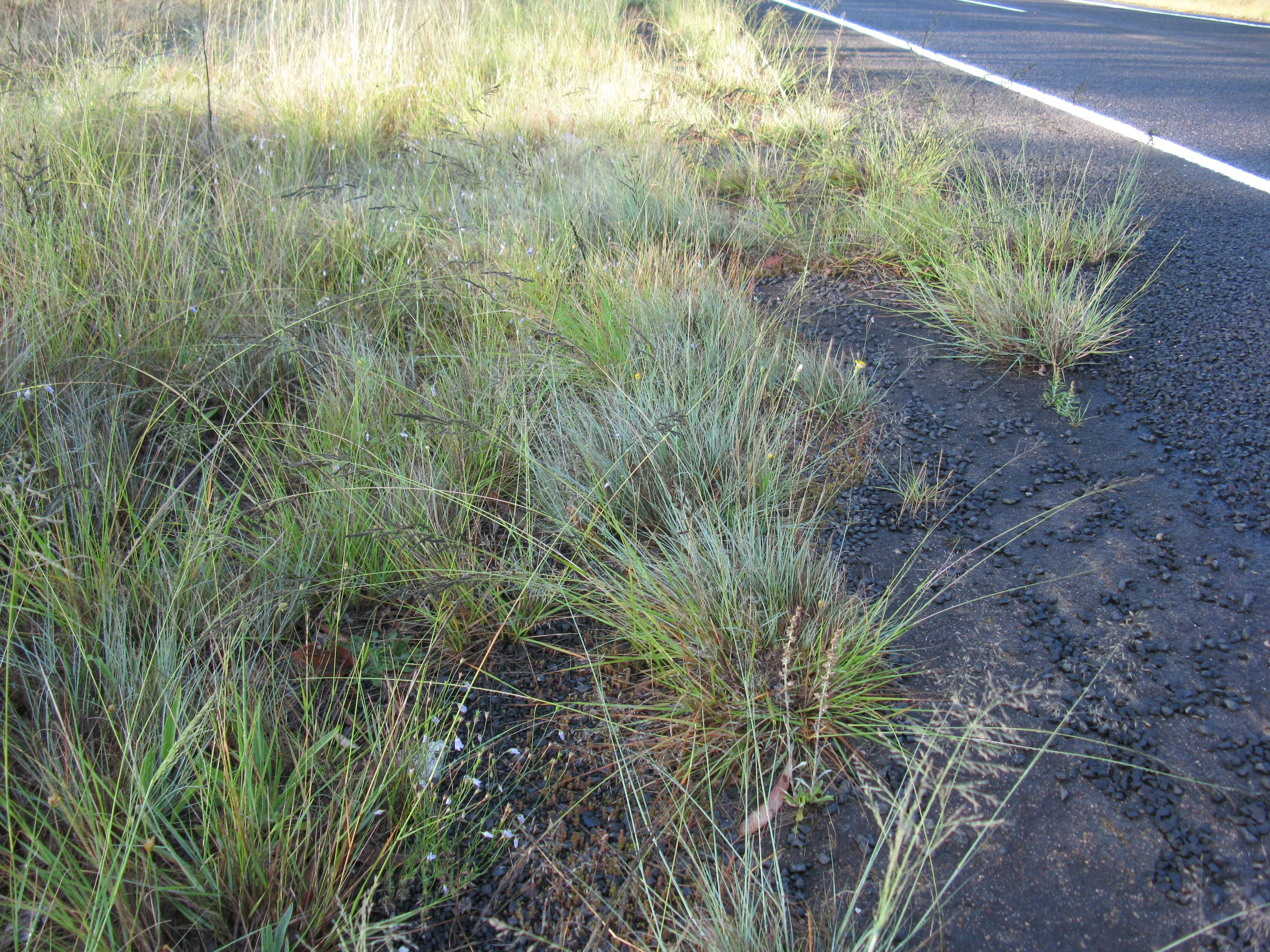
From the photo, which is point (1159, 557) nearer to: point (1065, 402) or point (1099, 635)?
point (1099, 635)

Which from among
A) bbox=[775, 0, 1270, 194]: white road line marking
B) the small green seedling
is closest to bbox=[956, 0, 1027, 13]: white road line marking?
bbox=[775, 0, 1270, 194]: white road line marking

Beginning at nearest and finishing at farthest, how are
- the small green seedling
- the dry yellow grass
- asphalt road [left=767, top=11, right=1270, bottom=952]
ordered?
asphalt road [left=767, top=11, right=1270, bottom=952] < the small green seedling < the dry yellow grass

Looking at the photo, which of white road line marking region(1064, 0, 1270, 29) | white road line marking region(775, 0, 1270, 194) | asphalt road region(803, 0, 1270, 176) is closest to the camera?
white road line marking region(775, 0, 1270, 194)

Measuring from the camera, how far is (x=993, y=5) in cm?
1024

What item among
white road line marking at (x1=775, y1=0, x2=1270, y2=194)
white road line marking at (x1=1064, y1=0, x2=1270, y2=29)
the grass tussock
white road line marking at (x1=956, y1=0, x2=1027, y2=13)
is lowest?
the grass tussock

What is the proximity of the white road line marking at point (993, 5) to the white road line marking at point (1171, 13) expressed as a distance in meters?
1.37

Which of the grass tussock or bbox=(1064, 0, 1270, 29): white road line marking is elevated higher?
bbox=(1064, 0, 1270, 29): white road line marking

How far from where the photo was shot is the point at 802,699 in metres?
1.79

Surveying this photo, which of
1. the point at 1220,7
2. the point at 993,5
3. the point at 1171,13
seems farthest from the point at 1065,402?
the point at 1220,7

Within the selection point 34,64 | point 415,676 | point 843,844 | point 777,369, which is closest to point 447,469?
point 415,676

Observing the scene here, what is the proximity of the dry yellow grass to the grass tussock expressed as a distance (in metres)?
8.34

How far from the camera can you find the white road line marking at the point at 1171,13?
9078mm

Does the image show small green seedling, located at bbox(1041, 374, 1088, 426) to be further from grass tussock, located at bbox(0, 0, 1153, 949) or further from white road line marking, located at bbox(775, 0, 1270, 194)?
white road line marking, located at bbox(775, 0, 1270, 194)

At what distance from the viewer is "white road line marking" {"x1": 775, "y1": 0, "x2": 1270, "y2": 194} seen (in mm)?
4242
